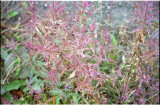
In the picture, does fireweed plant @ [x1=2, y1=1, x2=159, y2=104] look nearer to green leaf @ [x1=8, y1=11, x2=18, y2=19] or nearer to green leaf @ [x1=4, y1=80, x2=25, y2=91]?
green leaf @ [x1=4, y1=80, x2=25, y2=91]

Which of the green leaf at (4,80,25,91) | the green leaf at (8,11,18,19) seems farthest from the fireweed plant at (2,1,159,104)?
the green leaf at (8,11,18,19)

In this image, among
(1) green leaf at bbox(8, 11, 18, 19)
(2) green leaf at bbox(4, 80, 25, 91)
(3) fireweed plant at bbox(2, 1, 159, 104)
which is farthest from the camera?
(1) green leaf at bbox(8, 11, 18, 19)

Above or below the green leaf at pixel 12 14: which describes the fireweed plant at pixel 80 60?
below

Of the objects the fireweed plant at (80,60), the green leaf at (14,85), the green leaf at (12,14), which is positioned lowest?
the green leaf at (14,85)

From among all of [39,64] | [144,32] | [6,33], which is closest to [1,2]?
[6,33]

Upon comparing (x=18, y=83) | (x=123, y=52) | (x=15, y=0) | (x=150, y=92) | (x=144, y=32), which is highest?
(x=15, y=0)

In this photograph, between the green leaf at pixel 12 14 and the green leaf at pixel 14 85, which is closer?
the green leaf at pixel 14 85

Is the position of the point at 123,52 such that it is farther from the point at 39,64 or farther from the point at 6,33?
the point at 6,33

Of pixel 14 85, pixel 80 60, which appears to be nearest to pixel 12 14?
pixel 14 85

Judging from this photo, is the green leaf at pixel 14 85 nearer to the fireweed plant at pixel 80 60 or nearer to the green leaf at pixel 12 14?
the fireweed plant at pixel 80 60

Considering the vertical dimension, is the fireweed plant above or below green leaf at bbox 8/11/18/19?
below

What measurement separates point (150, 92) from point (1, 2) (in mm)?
1924

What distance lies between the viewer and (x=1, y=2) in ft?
7.33

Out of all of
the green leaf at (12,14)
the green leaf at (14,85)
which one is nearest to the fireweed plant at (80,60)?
the green leaf at (14,85)
